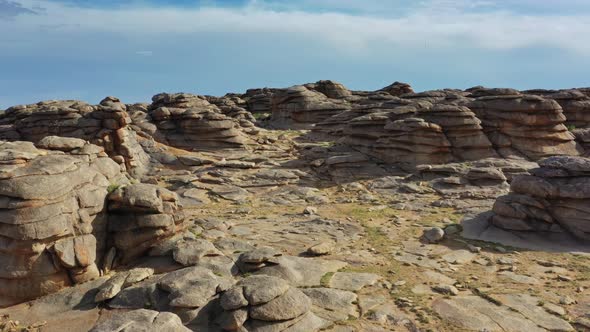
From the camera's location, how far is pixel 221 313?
38.9 feet

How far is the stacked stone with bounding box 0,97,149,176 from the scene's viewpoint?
3288 centimetres

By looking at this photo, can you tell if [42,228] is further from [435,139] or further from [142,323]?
[435,139]

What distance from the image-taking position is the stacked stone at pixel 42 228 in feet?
45.8

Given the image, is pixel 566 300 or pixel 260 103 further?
pixel 260 103

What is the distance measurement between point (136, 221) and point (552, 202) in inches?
771

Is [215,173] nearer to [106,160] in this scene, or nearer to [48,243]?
[106,160]

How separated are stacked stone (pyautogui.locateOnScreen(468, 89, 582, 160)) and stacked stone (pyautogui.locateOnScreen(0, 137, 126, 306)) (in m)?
30.9

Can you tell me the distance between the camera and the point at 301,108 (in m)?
58.0

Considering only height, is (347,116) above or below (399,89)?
below

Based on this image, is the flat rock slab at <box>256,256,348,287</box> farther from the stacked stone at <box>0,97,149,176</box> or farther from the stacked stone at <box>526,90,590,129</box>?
the stacked stone at <box>526,90,590,129</box>

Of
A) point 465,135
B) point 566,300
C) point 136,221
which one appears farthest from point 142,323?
point 465,135

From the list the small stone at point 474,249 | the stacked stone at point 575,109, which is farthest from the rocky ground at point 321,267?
the stacked stone at point 575,109

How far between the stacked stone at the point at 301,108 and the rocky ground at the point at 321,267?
30039mm

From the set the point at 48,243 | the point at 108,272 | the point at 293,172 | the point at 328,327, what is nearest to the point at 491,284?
the point at 328,327
